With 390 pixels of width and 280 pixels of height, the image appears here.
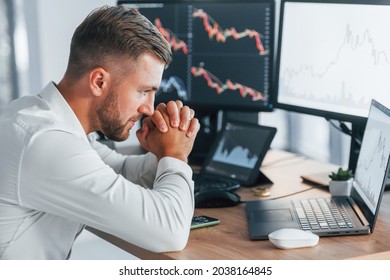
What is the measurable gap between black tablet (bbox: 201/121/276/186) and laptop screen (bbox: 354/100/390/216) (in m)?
0.34

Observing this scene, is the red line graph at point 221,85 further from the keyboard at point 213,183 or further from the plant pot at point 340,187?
the plant pot at point 340,187

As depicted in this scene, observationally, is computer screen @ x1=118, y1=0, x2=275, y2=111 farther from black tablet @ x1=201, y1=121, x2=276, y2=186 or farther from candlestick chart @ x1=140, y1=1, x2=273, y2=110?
black tablet @ x1=201, y1=121, x2=276, y2=186

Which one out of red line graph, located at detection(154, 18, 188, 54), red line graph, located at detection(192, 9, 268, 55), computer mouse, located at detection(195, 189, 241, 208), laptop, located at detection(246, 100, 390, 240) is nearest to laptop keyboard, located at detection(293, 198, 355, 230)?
laptop, located at detection(246, 100, 390, 240)

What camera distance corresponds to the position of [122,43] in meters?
1.40

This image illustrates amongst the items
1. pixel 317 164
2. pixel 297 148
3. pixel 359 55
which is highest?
pixel 359 55

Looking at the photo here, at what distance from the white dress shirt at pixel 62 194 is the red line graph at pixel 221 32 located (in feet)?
2.76

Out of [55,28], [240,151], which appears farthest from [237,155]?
[55,28]

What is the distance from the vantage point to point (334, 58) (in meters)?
1.90

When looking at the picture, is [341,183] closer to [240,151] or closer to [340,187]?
[340,187]

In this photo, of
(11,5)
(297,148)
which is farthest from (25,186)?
(297,148)

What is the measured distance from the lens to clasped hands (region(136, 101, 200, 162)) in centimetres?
151

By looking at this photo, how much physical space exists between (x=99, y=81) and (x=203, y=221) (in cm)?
41

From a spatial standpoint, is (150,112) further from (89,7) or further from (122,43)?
(89,7)
